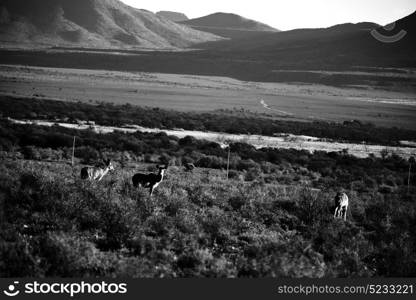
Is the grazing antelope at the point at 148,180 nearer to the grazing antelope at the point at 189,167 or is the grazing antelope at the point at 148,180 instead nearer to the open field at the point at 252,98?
the grazing antelope at the point at 189,167

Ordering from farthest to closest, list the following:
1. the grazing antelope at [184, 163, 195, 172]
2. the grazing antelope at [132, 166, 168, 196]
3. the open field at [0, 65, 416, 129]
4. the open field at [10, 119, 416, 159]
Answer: the open field at [0, 65, 416, 129] → the open field at [10, 119, 416, 159] → the grazing antelope at [184, 163, 195, 172] → the grazing antelope at [132, 166, 168, 196]

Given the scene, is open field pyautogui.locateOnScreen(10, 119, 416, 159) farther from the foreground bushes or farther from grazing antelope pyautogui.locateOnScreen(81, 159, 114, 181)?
the foreground bushes

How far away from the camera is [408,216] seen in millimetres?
16000

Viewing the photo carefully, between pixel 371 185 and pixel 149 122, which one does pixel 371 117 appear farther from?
pixel 371 185

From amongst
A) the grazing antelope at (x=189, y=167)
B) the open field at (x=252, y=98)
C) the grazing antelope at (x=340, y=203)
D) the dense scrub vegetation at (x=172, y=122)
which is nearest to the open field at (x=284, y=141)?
the dense scrub vegetation at (x=172, y=122)

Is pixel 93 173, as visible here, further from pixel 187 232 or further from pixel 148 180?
pixel 187 232

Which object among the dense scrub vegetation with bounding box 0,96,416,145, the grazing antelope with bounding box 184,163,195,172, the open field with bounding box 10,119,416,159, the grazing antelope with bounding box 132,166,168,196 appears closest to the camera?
the grazing antelope with bounding box 132,166,168,196

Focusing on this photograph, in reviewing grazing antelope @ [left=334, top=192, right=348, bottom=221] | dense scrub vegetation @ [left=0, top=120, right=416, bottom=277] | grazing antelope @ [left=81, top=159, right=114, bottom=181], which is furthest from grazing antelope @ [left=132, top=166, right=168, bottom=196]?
grazing antelope @ [left=334, top=192, right=348, bottom=221]

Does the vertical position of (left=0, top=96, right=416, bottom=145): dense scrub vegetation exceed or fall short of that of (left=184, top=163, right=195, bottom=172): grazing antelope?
it falls short

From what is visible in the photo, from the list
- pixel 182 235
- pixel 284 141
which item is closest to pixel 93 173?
pixel 182 235

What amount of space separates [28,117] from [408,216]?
38.4 metres

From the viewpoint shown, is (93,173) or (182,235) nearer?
(182,235)

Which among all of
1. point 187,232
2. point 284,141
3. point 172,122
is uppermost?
point 187,232

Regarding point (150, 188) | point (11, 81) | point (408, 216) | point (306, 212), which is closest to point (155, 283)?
point (150, 188)
